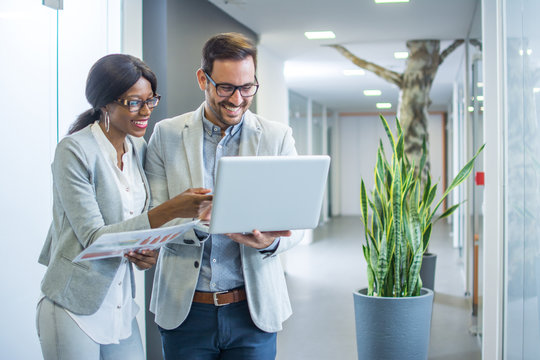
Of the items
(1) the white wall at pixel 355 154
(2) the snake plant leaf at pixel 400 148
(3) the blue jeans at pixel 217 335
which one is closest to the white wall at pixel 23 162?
(3) the blue jeans at pixel 217 335

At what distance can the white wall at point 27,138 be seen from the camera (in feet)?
7.84

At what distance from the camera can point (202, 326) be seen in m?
1.51

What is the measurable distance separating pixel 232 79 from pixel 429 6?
408cm

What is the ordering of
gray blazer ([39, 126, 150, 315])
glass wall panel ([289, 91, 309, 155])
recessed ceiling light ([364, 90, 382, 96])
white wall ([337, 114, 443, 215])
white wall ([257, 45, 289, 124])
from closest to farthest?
gray blazer ([39, 126, 150, 315]) → white wall ([257, 45, 289, 124]) → glass wall panel ([289, 91, 309, 155]) → recessed ceiling light ([364, 90, 382, 96]) → white wall ([337, 114, 443, 215])

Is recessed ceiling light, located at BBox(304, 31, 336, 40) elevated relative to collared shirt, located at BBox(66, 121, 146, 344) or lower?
elevated

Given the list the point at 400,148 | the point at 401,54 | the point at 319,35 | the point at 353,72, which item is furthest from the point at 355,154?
the point at 400,148

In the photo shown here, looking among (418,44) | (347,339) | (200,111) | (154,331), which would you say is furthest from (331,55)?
(200,111)

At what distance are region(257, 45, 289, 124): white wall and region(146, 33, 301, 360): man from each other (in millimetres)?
4787

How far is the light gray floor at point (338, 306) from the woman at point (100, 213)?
2716 millimetres

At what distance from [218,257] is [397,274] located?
74.9 inches

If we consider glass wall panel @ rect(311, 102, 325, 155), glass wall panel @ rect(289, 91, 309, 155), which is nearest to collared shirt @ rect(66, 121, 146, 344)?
glass wall panel @ rect(289, 91, 309, 155)

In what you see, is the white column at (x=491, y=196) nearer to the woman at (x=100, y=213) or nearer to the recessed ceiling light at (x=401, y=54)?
the woman at (x=100, y=213)

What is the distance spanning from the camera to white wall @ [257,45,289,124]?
6.57m

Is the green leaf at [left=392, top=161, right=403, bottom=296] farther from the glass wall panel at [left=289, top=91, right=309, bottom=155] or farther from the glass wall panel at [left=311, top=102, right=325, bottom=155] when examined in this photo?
the glass wall panel at [left=311, top=102, right=325, bottom=155]
